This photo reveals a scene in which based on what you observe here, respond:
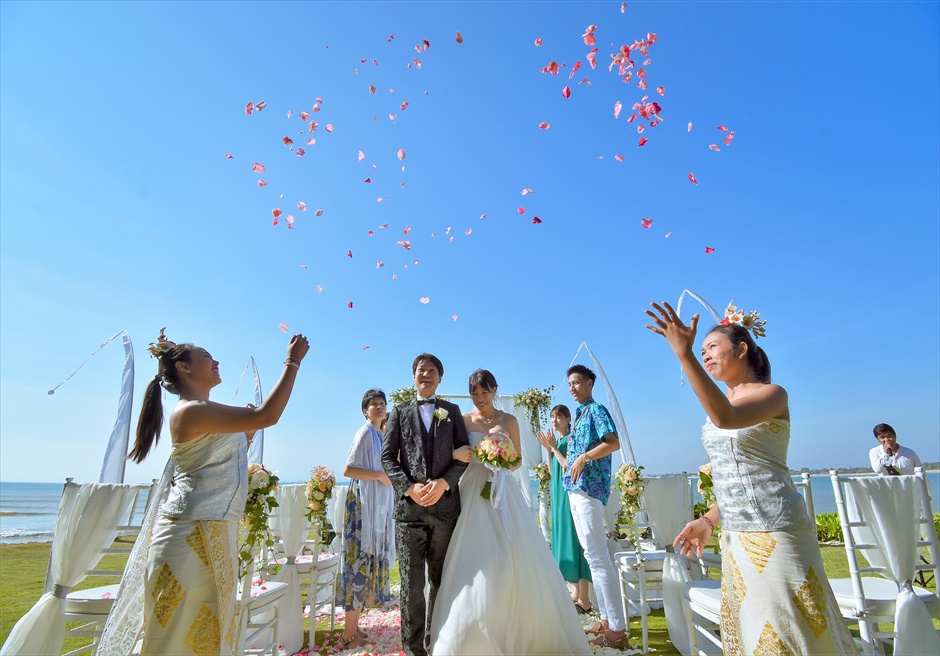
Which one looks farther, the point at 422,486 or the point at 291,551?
the point at 291,551

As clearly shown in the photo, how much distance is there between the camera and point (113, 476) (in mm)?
6578

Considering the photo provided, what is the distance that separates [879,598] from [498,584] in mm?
2317

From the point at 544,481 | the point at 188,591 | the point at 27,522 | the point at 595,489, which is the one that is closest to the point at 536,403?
the point at 544,481

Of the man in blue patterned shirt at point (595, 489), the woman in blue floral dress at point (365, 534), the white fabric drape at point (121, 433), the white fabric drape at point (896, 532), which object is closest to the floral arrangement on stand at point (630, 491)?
the man in blue patterned shirt at point (595, 489)

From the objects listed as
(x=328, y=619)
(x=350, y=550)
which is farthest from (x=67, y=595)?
(x=328, y=619)

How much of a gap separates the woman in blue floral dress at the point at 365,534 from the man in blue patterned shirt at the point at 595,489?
186 cm

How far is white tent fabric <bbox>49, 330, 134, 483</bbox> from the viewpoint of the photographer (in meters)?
6.61

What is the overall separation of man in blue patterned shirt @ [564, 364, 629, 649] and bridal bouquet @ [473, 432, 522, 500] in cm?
148

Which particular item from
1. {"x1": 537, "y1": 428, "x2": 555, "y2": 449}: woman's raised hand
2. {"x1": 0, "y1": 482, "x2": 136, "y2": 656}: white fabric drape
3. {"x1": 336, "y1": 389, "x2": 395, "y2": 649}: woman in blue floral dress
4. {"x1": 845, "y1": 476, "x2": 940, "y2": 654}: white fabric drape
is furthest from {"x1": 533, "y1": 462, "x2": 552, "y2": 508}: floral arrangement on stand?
{"x1": 0, "y1": 482, "x2": 136, "y2": 656}: white fabric drape

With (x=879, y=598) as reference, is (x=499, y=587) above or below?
above

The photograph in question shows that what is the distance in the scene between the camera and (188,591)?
2340mm

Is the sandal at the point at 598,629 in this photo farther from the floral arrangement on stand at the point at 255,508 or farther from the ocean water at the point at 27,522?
the ocean water at the point at 27,522

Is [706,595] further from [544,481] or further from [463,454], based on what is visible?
[544,481]

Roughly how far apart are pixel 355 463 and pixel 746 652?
361cm
